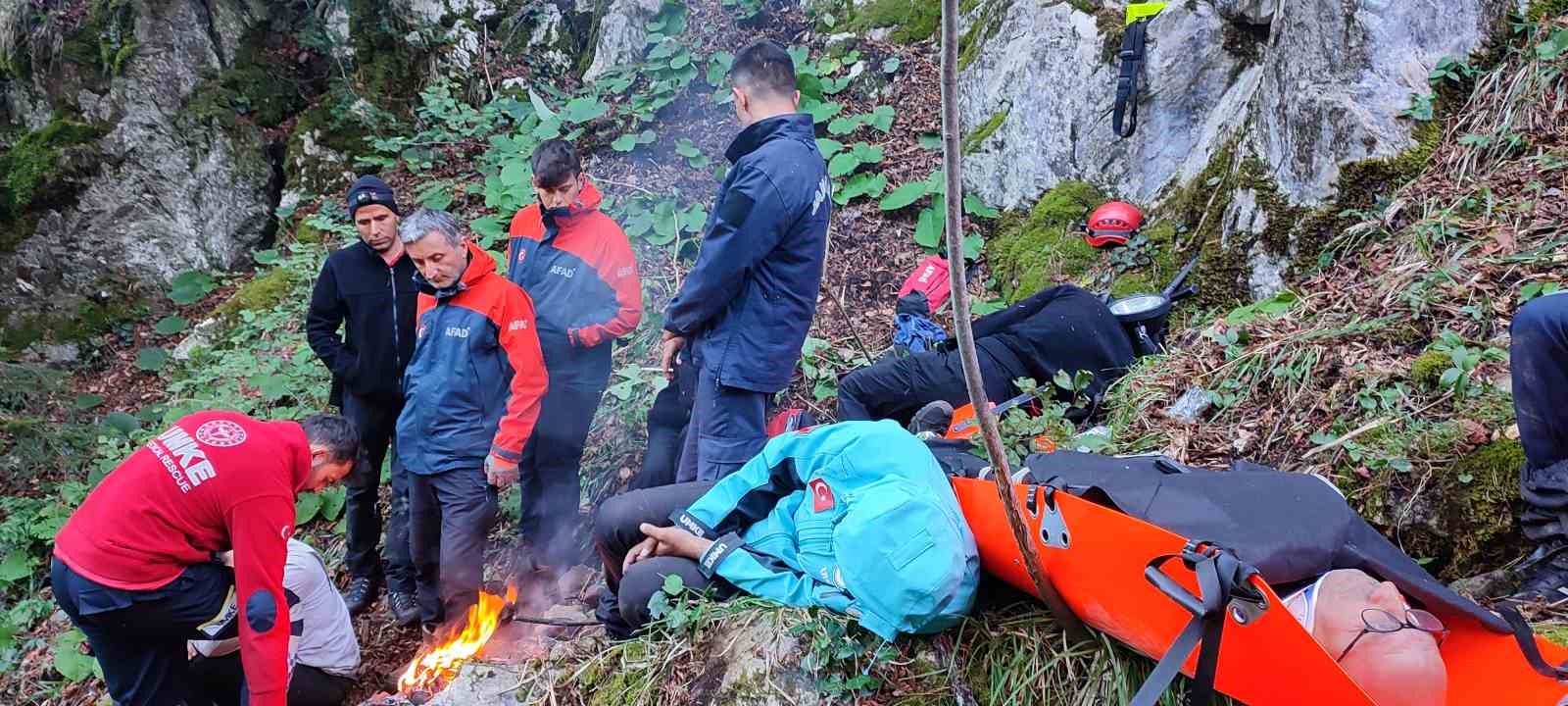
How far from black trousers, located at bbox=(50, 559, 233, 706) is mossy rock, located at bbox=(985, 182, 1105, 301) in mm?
4683

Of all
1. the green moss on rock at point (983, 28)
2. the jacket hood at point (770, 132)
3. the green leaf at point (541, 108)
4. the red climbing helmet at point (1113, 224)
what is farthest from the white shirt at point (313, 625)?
the green moss on rock at point (983, 28)

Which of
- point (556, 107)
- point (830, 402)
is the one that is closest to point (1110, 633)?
point (830, 402)

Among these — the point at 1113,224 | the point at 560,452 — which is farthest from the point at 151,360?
the point at 1113,224

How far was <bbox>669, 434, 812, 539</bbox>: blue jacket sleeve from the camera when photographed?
3057 mm

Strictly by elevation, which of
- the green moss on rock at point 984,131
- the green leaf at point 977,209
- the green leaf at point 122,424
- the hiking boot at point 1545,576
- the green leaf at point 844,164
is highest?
the green moss on rock at point 984,131

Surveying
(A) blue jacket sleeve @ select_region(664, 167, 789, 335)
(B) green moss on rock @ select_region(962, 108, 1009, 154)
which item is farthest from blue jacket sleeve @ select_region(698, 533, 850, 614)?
(B) green moss on rock @ select_region(962, 108, 1009, 154)

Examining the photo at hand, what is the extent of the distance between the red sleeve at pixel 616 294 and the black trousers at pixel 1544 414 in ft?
11.2

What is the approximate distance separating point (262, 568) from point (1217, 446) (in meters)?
3.63

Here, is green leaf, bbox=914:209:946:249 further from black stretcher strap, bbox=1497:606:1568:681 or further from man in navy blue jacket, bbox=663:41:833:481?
black stretcher strap, bbox=1497:606:1568:681

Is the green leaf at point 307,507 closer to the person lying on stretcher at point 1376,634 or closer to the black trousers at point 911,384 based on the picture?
the black trousers at point 911,384

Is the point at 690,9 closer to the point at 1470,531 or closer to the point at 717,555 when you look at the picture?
the point at 717,555

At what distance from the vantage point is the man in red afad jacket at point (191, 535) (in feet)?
9.95

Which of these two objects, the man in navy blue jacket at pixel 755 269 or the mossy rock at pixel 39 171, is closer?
the man in navy blue jacket at pixel 755 269

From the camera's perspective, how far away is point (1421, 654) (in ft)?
6.26
